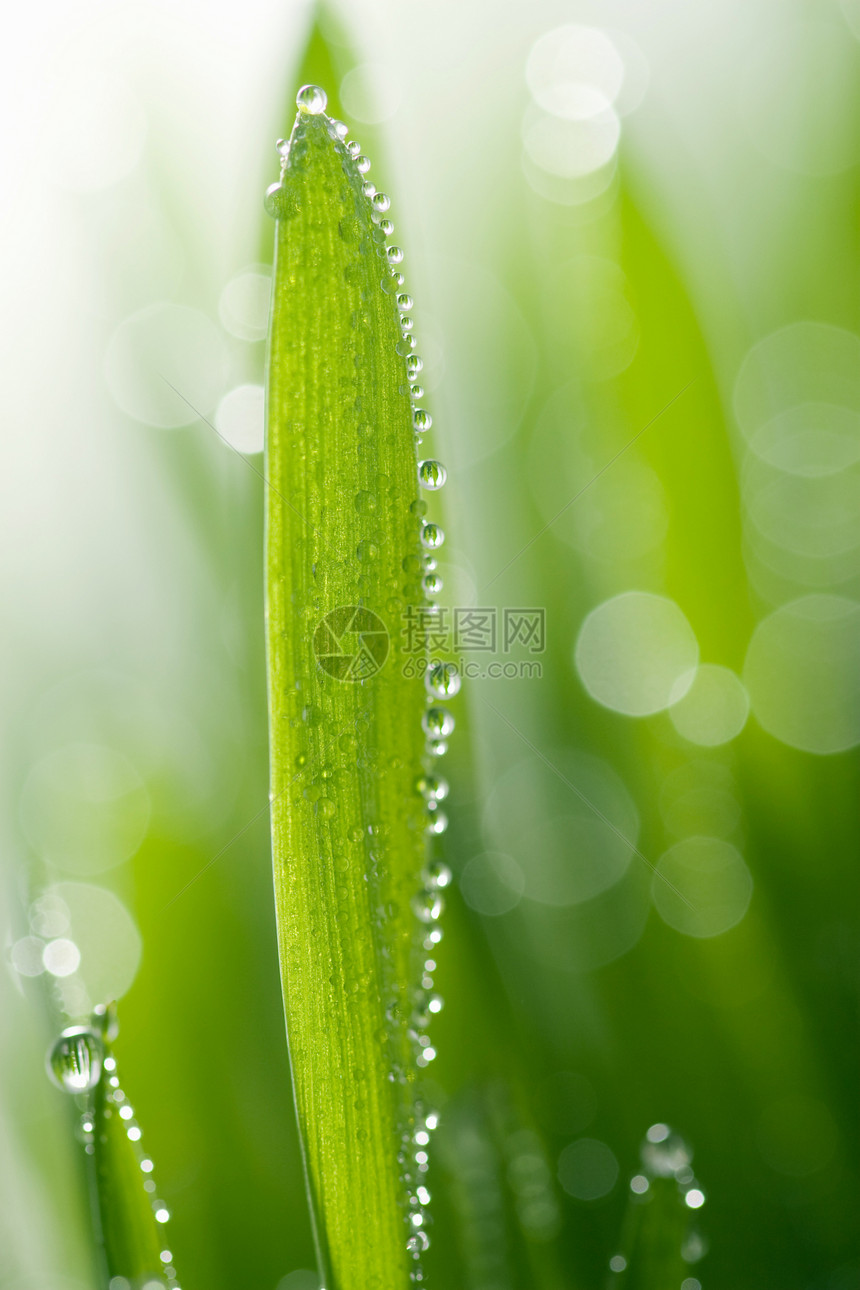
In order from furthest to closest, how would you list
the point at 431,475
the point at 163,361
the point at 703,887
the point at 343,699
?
the point at 163,361 < the point at 703,887 < the point at 431,475 < the point at 343,699

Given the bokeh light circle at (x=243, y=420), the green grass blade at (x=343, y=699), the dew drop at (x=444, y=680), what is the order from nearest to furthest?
1. the green grass blade at (x=343, y=699)
2. the dew drop at (x=444, y=680)
3. the bokeh light circle at (x=243, y=420)

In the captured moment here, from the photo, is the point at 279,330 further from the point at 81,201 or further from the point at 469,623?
the point at 81,201

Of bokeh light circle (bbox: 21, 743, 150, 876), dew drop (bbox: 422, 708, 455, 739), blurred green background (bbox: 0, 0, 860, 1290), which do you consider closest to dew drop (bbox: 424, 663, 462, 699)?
dew drop (bbox: 422, 708, 455, 739)

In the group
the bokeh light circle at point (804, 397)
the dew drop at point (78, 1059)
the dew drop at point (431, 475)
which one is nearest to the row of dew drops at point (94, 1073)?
the dew drop at point (78, 1059)

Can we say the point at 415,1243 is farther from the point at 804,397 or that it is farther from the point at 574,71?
the point at 574,71

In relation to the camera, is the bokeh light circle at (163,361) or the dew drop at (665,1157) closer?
the dew drop at (665,1157)

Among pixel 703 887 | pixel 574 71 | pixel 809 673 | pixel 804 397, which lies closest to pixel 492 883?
pixel 703 887

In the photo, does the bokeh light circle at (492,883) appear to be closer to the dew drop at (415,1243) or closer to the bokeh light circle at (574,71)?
the dew drop at (415,1243)
